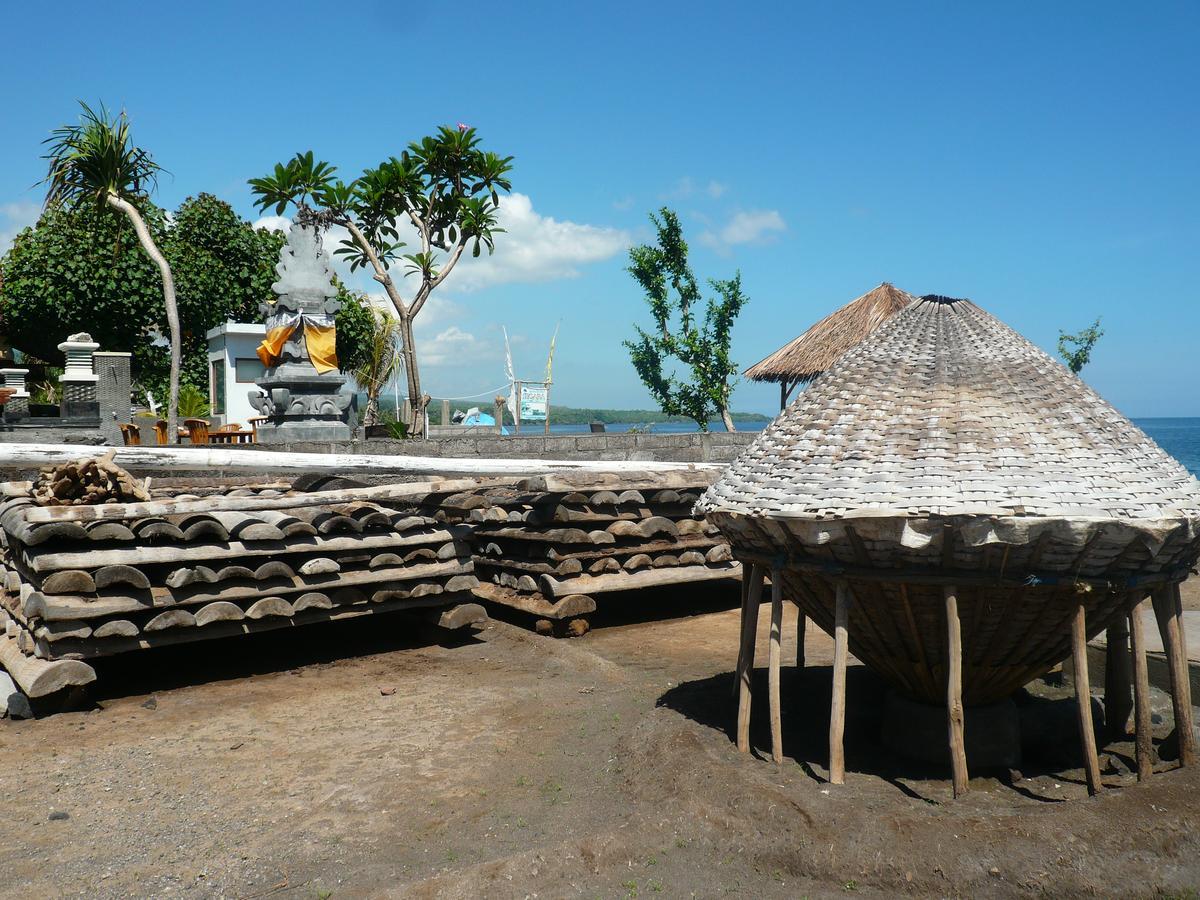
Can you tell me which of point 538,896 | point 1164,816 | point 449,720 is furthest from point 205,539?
point 1164,816

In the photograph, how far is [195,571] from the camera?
6.55 meters

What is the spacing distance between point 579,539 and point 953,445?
5022 millimetres

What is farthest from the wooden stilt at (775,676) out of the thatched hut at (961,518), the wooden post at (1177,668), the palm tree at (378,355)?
the palm tree at (378,355)

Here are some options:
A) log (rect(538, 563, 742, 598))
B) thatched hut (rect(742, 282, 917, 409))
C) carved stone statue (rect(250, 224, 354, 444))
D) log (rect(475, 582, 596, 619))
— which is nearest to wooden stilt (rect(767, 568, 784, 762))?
log (rect(475, 582, 596, 619))

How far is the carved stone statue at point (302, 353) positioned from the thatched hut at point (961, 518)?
12.5 metres

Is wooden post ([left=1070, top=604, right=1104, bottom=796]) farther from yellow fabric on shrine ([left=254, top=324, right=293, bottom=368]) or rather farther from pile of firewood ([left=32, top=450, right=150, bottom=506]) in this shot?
yellow fabric on shrine ([left=254, top=324, right=293, bottom=368])

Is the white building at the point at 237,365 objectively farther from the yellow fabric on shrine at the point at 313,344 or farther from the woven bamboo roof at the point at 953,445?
the woven bamboo roof at the point at 953,445

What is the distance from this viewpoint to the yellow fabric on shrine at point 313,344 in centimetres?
1612

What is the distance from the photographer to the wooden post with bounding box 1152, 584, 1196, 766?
4.17 metres

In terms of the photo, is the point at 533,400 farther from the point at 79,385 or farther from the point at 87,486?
the point at 87,486

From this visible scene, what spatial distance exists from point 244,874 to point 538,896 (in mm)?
1233

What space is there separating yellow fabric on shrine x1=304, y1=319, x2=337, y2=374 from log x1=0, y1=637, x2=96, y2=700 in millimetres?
10547

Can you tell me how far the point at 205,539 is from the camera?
6723mm

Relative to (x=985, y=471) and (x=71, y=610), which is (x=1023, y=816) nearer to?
(x=985, y=471)
